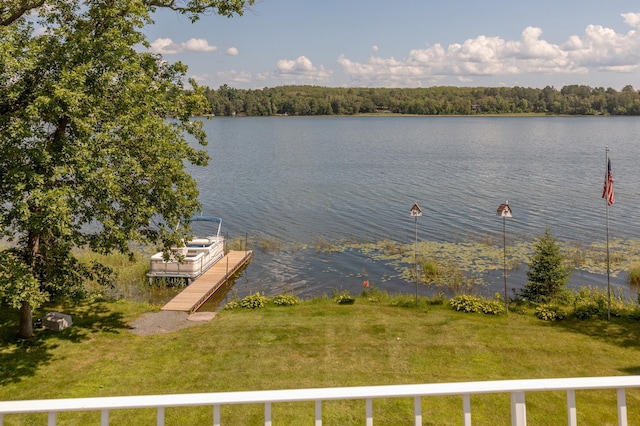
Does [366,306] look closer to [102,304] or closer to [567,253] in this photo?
[102,304]

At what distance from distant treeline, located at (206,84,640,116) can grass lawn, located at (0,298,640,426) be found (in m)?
161

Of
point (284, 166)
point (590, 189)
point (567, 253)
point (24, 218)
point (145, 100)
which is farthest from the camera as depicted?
point (284, 166)

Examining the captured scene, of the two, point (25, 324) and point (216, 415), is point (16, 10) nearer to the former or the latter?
point (25, 324)

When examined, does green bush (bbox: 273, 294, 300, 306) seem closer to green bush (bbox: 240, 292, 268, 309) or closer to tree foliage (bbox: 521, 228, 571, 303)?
green bush (bbox: 240, 292, 268, 309)

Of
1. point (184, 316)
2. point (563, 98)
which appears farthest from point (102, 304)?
point (563, 98)

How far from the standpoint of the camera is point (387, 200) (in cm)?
4119

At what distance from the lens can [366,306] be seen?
632 inches

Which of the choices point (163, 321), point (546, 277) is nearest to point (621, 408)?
point (163, 321)

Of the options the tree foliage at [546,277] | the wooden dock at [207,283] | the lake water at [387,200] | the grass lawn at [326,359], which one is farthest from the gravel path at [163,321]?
the tree foliage at [546,277]

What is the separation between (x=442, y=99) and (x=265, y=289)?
18488cm

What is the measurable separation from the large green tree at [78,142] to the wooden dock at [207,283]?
18.8ft

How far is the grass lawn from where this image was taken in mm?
8891

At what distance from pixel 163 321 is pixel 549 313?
11.8m

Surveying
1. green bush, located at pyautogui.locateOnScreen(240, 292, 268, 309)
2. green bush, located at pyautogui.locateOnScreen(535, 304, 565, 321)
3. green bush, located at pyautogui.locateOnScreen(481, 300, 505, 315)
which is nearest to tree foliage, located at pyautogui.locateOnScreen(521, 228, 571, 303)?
green bush, located at pyautogui.locateOnScreen(535, 304, 565, 321)
